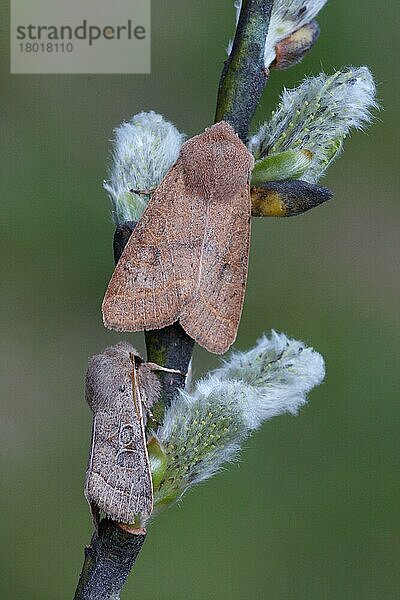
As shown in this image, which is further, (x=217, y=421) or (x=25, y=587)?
(x=25, y=587)

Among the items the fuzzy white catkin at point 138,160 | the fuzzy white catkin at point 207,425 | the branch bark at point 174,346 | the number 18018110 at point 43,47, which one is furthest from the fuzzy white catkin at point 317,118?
the number 18018110 at point 43,47

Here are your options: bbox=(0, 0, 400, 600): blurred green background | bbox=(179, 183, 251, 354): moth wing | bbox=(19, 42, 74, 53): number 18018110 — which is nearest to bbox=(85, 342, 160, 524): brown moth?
bbox=(179, 183, 251, 354): moth wing

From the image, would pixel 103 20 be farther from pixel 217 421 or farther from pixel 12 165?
pixel 217 421

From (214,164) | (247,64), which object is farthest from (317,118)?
(214,164)

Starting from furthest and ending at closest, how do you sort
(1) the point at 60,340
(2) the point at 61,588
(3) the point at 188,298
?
(1) the point at 60,340 → (2) the point at 61,588 → (3) the point at 188,298

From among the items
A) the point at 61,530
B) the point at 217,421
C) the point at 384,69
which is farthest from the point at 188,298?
the point at 384,69

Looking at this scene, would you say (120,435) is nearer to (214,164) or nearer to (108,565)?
(108,565)

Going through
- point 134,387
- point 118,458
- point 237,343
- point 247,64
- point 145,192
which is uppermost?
point 237,343
